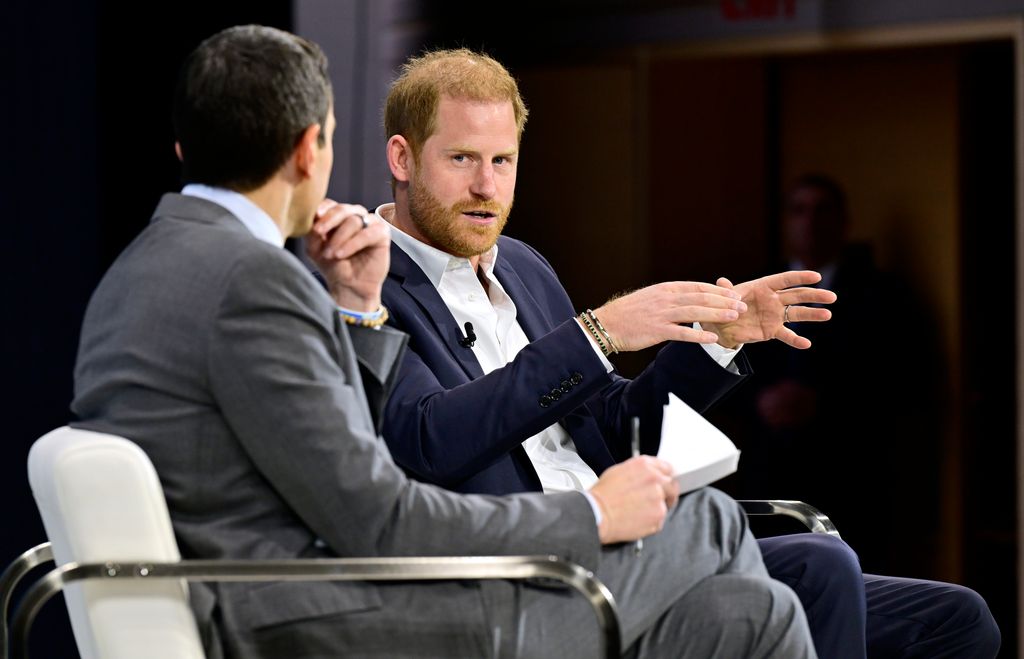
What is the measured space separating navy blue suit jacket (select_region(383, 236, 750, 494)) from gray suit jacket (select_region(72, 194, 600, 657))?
1.31ft

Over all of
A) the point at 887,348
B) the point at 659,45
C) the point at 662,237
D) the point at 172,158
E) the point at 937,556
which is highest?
the point at 659,45

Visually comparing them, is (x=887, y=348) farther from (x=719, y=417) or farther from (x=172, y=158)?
(x=172, y=158)

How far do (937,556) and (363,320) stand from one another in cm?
351

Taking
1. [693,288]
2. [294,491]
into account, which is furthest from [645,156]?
[294,491]

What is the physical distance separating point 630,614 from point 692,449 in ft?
0.76

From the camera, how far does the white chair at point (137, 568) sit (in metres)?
1.63

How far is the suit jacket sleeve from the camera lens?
5.37 ft

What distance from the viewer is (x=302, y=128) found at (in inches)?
70.6

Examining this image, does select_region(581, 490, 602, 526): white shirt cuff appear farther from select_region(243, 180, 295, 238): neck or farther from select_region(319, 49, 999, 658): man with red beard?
select_region(243, 180, 295, 238): neck

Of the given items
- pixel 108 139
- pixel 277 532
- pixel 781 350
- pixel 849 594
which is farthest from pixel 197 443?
pixel 781 350

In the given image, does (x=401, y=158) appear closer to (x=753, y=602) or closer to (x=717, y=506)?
(x=717, y=506)

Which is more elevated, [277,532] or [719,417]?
[277,532]

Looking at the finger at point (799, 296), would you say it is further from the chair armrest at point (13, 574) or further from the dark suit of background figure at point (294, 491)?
the chair armrest at point (13, 574)

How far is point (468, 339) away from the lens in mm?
2414
